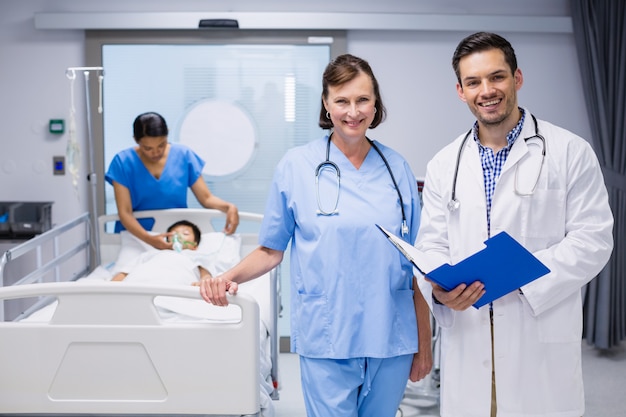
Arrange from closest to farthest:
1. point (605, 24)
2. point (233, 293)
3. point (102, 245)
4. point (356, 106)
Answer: point (356, 106), point (233, 293), point (102, 245), point (605, 24)

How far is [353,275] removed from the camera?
1870 mm

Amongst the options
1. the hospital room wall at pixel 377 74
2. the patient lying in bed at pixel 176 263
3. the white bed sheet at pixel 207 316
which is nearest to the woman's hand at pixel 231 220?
the patient lying in bed at pixel 176 263

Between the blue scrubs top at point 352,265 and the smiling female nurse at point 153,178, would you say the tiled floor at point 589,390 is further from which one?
the blue scrubs top at point 352,265

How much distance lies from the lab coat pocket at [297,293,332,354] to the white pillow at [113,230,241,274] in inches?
57.5

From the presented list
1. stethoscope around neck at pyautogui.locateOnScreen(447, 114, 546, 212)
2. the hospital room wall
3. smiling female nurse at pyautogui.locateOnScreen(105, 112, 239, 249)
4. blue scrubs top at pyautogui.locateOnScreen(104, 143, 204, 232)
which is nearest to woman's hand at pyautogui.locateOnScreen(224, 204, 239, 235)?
smiling female nurse at pyautogui.locateOnScreen(105, 112, 239, 249)

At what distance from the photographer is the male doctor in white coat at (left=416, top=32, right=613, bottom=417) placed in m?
1.64

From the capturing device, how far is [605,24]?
400 cm

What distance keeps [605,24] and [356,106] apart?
2641mm

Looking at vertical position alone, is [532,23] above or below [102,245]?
above

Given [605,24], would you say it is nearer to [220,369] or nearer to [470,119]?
[470,119]

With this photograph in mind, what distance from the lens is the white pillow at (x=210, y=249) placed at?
11.0 feet

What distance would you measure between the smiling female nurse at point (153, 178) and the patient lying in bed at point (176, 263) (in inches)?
3.1

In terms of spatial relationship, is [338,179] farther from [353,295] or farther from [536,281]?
[536,281]

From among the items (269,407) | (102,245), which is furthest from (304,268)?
(102,245)
